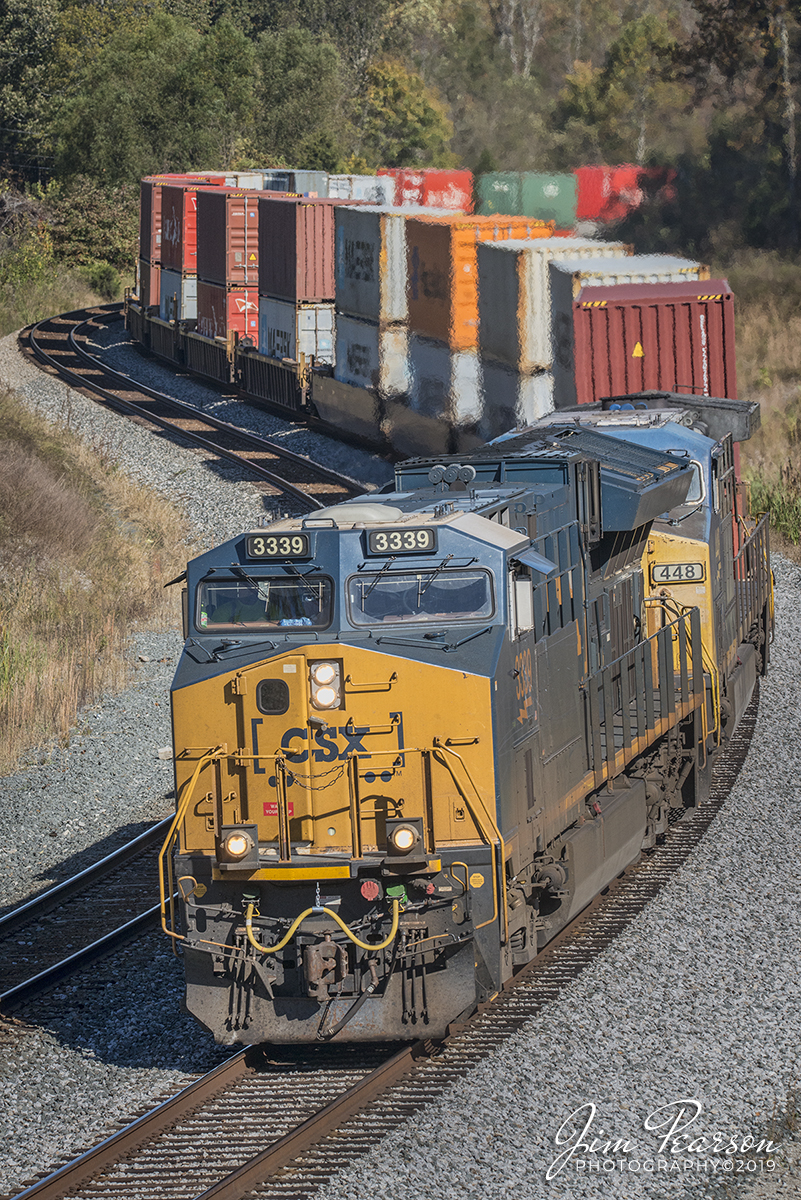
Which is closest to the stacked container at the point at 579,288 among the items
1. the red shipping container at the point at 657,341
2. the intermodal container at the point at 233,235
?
the red shipping container at the point at 657,341

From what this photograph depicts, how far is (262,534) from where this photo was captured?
29.8 feet

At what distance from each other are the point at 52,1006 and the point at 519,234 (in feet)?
77.0

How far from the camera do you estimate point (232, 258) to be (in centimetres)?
3816

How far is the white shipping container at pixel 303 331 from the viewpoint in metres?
35.4

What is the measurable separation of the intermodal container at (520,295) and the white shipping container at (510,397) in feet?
0.65

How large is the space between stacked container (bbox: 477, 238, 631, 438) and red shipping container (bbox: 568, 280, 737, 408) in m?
2.99

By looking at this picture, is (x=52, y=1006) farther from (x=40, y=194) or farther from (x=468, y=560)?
(x=40, y=194)

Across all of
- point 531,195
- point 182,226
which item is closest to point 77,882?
point 182,226

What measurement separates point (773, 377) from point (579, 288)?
19.9 metres

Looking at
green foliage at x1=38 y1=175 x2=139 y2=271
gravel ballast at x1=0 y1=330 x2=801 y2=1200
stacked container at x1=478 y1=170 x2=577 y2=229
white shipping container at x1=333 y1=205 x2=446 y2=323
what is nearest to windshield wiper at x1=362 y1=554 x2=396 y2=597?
gravel ballast at x1=0 y1=330 x2=801 y2=1200

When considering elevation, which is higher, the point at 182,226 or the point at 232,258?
the point at 182,226

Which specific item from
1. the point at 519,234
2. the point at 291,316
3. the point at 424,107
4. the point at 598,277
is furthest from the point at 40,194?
the point at 598,277

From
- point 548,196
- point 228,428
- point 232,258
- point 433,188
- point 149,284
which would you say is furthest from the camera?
point 548,196

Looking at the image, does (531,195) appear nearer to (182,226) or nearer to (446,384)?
(182,226)
